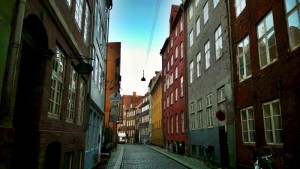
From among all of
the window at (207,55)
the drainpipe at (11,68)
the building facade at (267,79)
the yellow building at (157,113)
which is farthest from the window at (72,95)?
the yellow building at (157,113)

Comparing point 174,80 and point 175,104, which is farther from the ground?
point 174,80

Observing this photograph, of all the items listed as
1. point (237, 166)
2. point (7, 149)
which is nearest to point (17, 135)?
point (7, 149)

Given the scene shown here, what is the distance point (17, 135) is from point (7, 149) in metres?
1.93

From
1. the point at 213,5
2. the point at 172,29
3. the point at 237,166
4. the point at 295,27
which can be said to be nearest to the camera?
the point at 295,27

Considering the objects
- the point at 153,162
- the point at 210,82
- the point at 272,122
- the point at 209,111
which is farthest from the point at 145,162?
the point at 272,122

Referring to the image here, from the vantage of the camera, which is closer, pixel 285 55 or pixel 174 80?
pixel 285 55

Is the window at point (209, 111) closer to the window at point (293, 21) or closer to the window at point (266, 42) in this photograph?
the window at point (266, 42)

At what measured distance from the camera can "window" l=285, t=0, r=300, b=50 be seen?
930 cm

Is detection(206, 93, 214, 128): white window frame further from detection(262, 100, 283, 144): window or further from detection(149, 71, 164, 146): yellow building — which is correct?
detection(149, 71, 164, 146): yellow building

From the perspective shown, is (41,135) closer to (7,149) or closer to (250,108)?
(7,149)

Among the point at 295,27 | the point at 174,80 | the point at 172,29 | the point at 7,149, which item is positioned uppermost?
the point at 172,29

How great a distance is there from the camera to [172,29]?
115ft

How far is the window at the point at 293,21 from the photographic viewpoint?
9.30 meters

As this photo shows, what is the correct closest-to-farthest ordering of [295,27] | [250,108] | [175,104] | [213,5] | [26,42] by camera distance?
1. [26,42]
2. [295,27]
3. [250,108]
4. [213,5]
5. [175,104]
